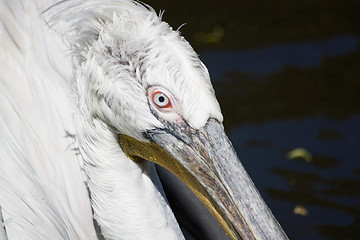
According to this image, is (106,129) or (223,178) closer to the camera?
(223,178)

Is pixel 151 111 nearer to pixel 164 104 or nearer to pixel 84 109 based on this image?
pixel 164 104

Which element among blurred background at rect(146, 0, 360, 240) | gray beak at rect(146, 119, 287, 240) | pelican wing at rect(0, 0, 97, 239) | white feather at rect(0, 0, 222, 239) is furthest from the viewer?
blurred background at rect(146, 0, 360, 240)

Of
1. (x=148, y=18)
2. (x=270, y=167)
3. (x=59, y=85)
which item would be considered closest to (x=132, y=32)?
(x=148, y=18)

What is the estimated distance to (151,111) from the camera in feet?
9.22

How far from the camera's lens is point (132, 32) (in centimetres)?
285

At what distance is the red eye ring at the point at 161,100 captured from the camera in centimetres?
274

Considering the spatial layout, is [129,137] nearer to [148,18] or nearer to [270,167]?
[148,18]

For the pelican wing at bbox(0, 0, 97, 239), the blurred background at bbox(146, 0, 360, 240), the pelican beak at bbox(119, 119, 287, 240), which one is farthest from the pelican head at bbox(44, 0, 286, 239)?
the blurred background at bbox(146, 0, 360, 240)

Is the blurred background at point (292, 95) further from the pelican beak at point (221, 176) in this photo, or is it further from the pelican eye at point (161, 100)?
the pelican eye at point (161, 100)

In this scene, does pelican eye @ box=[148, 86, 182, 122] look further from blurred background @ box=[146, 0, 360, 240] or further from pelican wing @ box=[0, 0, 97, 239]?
blurred background @ box=[146, 0, 360, 240]

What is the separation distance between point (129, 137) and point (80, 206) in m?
0.61

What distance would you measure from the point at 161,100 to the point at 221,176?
1.30 feet

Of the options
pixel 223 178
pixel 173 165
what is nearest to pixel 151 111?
pixel 173 165

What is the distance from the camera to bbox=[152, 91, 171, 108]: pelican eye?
8.98 ft
